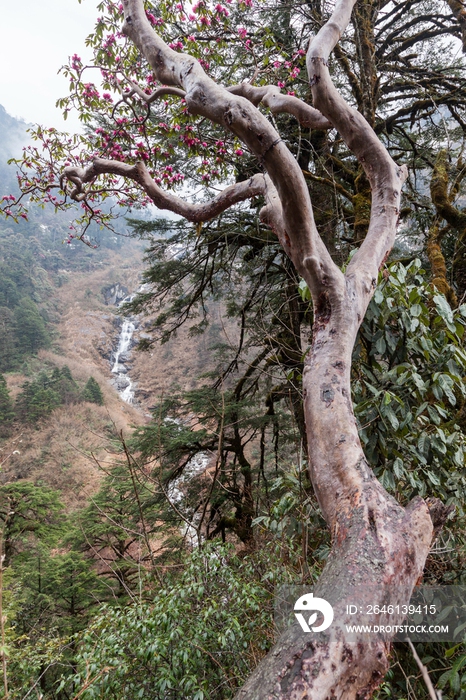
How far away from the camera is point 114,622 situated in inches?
90.4

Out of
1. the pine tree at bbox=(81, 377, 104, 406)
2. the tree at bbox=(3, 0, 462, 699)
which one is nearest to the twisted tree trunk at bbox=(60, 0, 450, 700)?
the tree at bbox=(3, 0, 462, 699)

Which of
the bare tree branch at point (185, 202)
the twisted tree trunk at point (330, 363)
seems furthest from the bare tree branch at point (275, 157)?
the bare tree branch at point (185, 202)

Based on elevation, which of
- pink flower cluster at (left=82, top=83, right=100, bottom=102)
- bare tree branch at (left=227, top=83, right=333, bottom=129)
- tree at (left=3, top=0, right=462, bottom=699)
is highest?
pink flower cluster at (left=82, top=83, right=100, bottom=102)

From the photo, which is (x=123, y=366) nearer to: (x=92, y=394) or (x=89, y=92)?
(x=92, y=394)

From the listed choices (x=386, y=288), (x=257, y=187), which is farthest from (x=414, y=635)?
(x=257, y=187)

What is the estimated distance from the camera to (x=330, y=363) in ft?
3.63

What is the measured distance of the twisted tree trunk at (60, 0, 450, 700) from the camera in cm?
68

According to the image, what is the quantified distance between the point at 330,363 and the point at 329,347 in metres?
0.07

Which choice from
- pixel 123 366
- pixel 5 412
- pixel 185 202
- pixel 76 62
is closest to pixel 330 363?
pixel 185 202

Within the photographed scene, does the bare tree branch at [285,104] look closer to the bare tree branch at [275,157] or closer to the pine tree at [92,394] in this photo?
the bare tree branch at [275,157]

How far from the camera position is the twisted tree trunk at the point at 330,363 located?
2.23 feet

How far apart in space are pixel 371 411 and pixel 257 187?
119 centimetres

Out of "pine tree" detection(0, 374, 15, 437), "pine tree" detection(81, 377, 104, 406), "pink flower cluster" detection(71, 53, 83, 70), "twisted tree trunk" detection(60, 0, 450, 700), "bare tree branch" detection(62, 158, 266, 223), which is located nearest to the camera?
"twisted tree trunk" detection(60, 0, 450, 700)

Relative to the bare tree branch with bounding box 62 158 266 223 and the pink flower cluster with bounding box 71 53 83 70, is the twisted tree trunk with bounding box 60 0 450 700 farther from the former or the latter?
the pink flower cluster with bounding box 71 53 83 70
